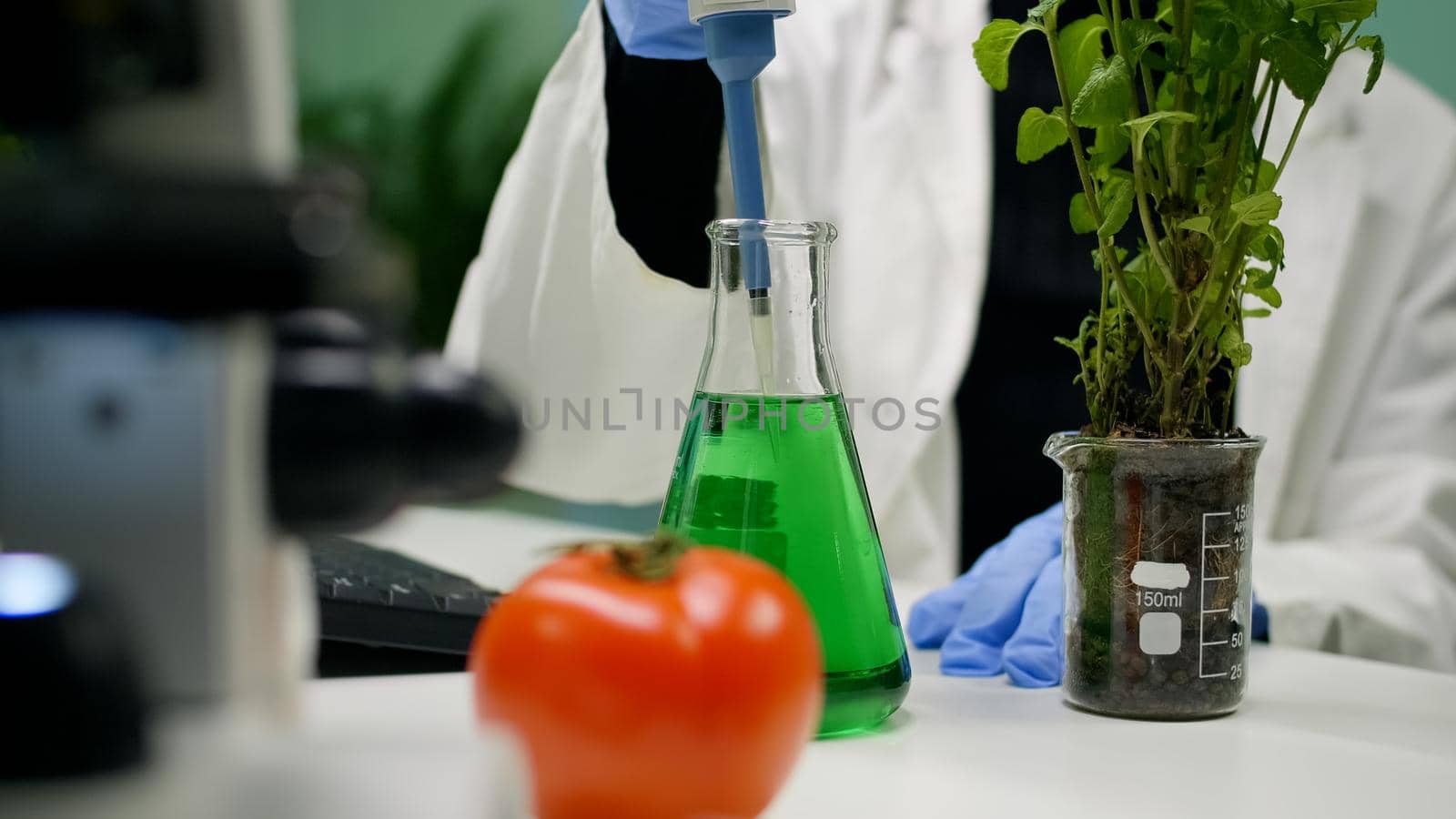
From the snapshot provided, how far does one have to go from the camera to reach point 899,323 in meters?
1.06

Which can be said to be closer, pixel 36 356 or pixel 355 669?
pixel 36 356

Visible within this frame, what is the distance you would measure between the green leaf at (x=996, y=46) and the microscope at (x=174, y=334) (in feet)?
Result: 1.25

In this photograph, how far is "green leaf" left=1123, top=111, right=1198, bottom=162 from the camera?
18.3 inches

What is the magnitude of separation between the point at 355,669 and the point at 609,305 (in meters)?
0.45

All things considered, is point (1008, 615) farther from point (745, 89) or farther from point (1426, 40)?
point (1426, 40)

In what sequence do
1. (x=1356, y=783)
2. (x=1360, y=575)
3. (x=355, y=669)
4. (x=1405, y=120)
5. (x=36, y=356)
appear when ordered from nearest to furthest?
1. (x=36, y=356)
2. (x=1356, y=783)
3. (x=355, y=669)
4. (x=1360, y=575)
5. (x=1405, y=120)

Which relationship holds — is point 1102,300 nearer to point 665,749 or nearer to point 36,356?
point 665,749

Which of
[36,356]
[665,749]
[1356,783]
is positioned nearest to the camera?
[36,356]

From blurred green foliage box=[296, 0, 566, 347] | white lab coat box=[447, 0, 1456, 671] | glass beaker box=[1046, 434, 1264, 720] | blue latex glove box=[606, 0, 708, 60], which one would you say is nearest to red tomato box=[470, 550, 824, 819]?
glass beaker box=[1046, 434, 1264, 720]

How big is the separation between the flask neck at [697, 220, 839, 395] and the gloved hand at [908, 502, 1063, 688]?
0.61 ft

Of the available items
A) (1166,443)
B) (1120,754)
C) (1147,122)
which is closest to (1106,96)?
(1147,122)

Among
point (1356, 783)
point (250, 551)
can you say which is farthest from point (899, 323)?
point (250, 551)

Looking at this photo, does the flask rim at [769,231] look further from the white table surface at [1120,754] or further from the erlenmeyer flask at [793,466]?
the white table surface at [1120,754]

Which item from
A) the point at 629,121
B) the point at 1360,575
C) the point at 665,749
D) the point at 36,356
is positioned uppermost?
the point at 629,121
